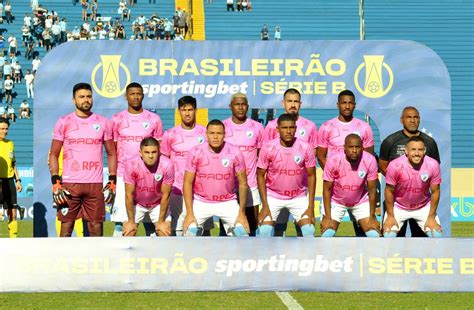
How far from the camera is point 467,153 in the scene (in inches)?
1337

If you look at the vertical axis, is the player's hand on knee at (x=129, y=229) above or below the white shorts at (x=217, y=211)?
below

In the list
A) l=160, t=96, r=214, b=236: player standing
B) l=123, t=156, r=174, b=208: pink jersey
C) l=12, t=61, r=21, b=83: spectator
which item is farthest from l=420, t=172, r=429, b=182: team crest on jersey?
l=12, t=61, r=21, b=83: spectator

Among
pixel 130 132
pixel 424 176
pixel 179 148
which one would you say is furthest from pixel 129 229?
pixel 424 176

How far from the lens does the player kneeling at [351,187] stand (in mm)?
12312

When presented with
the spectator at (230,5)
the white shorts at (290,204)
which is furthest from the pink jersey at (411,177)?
the spectator at (230,5)

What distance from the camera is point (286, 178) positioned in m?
12.6

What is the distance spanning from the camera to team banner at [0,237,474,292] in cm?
1034

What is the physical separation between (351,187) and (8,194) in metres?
6.87

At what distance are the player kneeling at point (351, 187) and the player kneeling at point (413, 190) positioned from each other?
0.23 metres

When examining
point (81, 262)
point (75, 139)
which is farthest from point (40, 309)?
point (75, 139)

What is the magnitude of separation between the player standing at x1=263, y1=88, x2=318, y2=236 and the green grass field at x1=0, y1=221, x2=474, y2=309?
2.46 metres

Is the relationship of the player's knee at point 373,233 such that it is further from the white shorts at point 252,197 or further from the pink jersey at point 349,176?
the white shorts at point 252,197

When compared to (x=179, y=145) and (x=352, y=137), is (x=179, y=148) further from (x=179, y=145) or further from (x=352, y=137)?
(x=352, y=137)

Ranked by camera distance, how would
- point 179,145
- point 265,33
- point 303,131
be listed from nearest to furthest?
point 179,145 < point 303,131 < point 265,33
